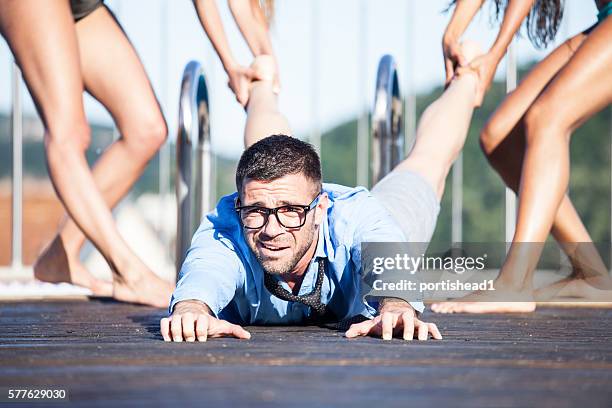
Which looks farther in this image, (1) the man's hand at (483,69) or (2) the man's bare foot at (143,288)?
(1) the man's hand at (483,69)

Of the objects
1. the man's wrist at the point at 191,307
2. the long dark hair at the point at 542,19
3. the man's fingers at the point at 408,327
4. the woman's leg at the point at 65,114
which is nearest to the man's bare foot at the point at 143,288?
the woman's leg at the point at 65,114

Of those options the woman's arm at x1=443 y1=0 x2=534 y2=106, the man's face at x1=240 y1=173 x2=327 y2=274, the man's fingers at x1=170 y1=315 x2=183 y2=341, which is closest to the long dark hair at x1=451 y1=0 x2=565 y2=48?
the woman's arm at x1=443 y1=0 x2=534 y2=106

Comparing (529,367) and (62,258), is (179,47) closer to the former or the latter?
(62,258)

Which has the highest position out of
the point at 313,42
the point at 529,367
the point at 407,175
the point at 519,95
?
the point at 313,42

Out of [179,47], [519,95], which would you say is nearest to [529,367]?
[519,95]

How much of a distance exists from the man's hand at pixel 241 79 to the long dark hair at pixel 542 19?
70 cm

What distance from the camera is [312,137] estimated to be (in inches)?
158

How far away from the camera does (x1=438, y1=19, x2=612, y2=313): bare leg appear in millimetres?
2414

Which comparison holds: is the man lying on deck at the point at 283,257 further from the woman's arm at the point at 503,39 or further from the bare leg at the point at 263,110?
the woman's arm at the point at 503,39

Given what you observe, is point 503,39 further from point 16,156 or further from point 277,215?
point 16,156

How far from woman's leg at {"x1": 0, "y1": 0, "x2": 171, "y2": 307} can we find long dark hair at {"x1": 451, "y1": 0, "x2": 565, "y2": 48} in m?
1.20

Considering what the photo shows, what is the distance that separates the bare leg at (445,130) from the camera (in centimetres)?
279

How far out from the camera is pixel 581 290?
280 centimetres

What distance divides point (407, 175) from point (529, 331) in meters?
0.89
